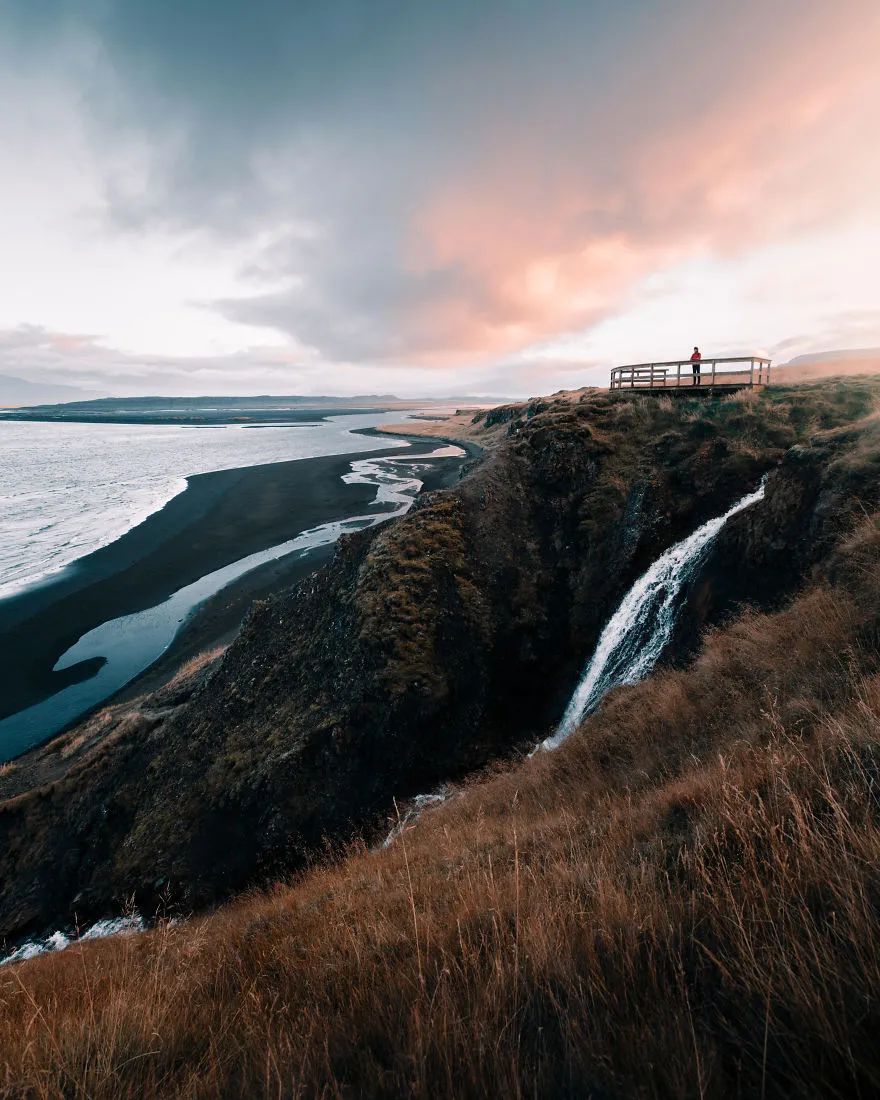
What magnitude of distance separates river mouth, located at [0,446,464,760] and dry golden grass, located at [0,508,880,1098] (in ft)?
68.9

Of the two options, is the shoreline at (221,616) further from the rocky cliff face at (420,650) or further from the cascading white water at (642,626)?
the cascading white water at (642,626)

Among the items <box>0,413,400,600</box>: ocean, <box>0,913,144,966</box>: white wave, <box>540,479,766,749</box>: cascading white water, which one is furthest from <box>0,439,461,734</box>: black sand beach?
<box>540,479,766,749</box>: cascading white water

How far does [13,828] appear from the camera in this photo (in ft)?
52.4

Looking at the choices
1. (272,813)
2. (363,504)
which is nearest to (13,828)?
(272,813)

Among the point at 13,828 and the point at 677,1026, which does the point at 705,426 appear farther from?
the point at 13,828

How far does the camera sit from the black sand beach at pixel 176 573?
85.3 feet

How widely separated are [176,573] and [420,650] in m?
27.9

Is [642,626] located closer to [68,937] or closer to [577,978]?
[577,978]

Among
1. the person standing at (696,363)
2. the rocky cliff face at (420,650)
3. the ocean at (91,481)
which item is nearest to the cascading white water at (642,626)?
the rocky cliff face at (420,650)

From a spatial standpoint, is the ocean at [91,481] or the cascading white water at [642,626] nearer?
the cascading white water at [642,626]

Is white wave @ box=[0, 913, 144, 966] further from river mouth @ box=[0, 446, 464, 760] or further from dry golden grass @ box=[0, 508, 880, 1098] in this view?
river mouth @ box=[0, 446, 464, 760]

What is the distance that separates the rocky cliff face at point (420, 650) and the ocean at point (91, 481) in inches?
1022

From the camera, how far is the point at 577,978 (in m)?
2.57

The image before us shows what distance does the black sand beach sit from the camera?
2598 cm
